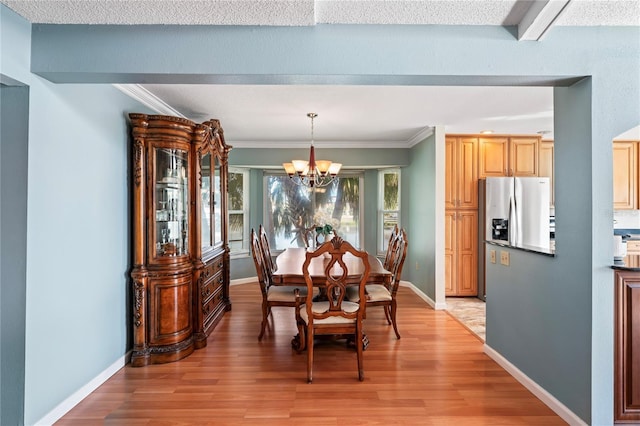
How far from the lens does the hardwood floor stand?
207 centimetres

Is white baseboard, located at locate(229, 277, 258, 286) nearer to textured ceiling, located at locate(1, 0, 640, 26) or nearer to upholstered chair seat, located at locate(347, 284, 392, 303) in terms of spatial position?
upholstered chair seat, located at locate(347, 284, 392, 303)

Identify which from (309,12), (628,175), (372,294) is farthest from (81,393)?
(628,175)

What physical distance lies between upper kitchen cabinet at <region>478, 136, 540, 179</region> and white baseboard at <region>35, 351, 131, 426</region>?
188 inches

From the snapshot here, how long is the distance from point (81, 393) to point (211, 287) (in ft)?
4.88

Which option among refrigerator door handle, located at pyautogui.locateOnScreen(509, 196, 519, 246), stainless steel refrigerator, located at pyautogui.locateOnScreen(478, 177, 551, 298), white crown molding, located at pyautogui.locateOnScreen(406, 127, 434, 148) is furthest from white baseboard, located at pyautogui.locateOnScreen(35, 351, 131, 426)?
refrigerator door handle, located at pyautogui.locateOnScreen(509, 196, 519, 246)

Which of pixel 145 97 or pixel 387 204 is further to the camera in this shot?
pixel 387 204

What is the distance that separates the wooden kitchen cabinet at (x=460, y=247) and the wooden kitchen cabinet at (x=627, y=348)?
2.90 metres

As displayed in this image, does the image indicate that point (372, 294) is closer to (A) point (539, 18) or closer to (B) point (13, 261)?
(A) point (539, 18)

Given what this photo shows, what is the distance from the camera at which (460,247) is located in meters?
4.80

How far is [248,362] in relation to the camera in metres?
2.81

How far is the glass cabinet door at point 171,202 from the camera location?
2891 millimetres

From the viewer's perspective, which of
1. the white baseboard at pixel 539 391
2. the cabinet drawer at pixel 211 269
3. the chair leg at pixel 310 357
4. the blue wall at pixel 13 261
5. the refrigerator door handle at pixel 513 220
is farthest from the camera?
the refrigerator door handle at pixel 513 220

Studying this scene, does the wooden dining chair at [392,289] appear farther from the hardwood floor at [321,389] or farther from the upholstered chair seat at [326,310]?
the upholstered chair seat at [326,310]

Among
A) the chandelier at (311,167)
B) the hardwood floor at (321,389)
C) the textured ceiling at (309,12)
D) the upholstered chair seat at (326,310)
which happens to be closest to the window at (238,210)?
the chandelier at (311,167)
